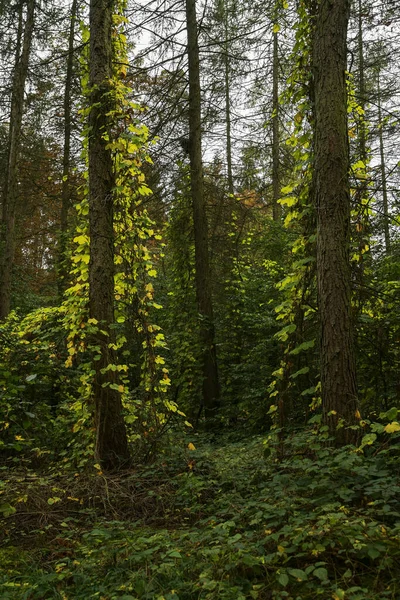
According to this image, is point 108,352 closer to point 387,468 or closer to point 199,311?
point 387,468

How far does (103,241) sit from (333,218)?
263cm

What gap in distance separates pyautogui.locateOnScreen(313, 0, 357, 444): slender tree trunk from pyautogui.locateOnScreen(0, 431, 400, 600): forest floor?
0.48 metres

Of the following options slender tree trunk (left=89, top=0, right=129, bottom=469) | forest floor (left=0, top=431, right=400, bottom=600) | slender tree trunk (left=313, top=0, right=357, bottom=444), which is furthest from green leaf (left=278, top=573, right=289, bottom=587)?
slender tree trunk (left=89, top=0, right=129, bottom=469)

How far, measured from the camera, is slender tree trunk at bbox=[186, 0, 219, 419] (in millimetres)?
9406

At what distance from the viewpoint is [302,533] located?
9.17ft

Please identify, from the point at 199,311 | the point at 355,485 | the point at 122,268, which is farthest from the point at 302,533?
the point at 199,311

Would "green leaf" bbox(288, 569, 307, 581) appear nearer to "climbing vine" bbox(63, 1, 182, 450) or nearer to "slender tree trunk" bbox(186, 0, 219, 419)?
"climbing vine" bbox(63, 1, 182, 450)

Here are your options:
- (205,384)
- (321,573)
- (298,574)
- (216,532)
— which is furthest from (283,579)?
(205,384)

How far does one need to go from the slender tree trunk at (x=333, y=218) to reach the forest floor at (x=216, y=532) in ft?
1.57

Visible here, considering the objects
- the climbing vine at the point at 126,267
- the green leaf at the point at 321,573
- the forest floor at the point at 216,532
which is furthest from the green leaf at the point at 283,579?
the climbing vine at the point at 126,267

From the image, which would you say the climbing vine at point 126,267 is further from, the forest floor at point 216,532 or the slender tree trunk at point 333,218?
the slender tree trunk at point 333,218

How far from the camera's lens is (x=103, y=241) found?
5.53 meters

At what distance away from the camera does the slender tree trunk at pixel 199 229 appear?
370 inches

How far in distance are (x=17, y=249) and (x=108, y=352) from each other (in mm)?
17147
